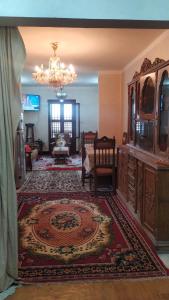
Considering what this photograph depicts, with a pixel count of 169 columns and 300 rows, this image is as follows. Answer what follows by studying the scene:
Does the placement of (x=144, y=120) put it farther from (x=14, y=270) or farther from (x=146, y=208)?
(x=14, y=270)

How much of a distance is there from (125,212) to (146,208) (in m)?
0.95

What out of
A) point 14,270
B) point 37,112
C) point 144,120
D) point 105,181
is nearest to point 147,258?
point 14,270

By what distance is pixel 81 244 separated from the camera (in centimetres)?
314

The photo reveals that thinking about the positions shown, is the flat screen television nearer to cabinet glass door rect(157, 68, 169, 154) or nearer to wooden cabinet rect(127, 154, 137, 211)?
wooden cabinet rect(127, 154, 137, 211)

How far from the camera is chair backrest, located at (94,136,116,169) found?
16.5ft

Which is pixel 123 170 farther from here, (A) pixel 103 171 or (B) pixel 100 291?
(B) pixel 100 291

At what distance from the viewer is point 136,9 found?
1.91 meters

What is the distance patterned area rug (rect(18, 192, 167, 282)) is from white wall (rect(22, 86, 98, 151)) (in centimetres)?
643

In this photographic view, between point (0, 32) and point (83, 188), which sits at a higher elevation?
point (0, 32)

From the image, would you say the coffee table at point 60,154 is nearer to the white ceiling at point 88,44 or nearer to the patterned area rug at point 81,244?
the white ceiling at point 88,44

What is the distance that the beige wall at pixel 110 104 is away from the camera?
282 inches

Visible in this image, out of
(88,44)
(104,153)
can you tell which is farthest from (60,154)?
(88,44)

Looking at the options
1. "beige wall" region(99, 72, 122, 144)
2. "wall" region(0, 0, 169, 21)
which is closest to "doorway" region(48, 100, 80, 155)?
"beige wall" region(99, 72, 122, 144)

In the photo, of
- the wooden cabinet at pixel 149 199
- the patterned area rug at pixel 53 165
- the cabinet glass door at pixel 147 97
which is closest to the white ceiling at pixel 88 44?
the cabinet glass door at pixel 147 97
